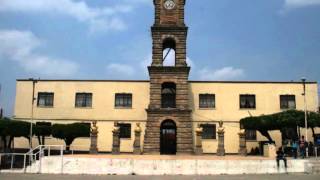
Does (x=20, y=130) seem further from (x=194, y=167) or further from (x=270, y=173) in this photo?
(x=270, y=173)

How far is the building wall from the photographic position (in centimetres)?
4469

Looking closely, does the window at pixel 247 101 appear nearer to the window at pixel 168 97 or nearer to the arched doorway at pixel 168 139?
the window at pixel 168 97

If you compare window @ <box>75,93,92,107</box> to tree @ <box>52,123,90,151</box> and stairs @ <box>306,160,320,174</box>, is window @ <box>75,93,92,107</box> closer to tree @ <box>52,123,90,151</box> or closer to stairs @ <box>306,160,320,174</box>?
tree @ <box>52,123,90,151</box>

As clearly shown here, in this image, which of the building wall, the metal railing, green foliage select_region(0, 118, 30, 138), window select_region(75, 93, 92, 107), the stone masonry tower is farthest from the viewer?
window select_region(75, 93, 92, 107)

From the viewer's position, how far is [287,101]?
45.0m

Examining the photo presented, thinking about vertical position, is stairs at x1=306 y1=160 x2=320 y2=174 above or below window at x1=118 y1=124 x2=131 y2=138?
below

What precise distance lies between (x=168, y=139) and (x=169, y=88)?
502 cm

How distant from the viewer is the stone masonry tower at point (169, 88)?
131 feet

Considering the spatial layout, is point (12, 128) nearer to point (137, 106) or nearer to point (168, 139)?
point (137, 106)

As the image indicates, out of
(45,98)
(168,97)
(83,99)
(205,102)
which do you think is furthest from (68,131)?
(205,102)

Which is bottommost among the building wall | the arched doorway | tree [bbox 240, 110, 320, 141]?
the arched doorway

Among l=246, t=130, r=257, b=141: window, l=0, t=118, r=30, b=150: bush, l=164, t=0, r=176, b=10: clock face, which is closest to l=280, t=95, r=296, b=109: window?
l=246, t=130, r=257, b=141: window

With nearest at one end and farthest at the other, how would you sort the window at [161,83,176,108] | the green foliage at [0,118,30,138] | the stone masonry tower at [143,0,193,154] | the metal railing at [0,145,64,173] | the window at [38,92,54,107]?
the metal railing at [0,145,64,173] → the green foliage at [0,118,30,138] → the stone masonry tower at [143,0,193,154] → the window at [161,83,176,108] → the window at [38,92,54,107]

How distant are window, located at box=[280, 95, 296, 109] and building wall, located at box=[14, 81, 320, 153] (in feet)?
1.02
